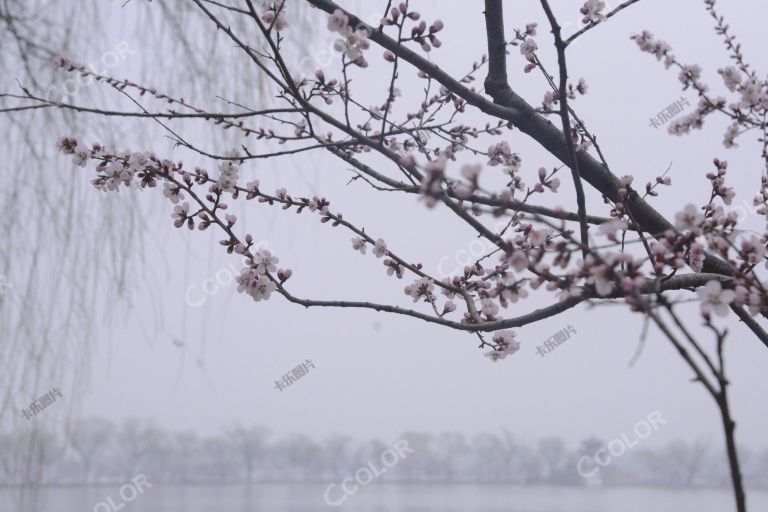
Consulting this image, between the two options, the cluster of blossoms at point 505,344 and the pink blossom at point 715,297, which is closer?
the pink blossom at point 715,297

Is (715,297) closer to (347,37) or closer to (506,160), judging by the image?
(347,37)

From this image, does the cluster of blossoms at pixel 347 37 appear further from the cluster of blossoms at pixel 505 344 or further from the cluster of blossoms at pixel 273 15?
the cluster of blossoms at pixel 505 344

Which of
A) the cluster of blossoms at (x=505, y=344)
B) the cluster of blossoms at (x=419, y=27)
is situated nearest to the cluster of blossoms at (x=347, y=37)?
the cluster of blossoms at (x=419, y=27)

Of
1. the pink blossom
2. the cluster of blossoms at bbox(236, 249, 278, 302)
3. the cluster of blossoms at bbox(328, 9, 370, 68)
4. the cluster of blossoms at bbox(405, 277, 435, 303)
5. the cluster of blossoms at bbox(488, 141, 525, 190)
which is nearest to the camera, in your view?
the pink blossom

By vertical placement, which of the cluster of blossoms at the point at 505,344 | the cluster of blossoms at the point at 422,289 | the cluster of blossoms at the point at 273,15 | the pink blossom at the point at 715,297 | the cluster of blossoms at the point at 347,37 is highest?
the cluster of blossoms at the point at 273,15

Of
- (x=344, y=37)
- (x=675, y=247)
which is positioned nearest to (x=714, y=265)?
(x=675, y=247)

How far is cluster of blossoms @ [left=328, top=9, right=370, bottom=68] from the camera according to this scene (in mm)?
741

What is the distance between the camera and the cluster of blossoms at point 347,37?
0.74m

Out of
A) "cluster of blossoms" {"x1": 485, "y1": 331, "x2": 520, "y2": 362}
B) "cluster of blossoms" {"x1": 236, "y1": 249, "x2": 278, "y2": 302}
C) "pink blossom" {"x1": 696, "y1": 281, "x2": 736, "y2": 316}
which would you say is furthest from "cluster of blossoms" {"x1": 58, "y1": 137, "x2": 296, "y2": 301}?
"pink blossom" {"x1": 696, "y1": 281, "x2": 736, "y2": 316}

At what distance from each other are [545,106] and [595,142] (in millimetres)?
379

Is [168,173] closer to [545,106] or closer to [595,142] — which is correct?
[595,142]

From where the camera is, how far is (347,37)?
753 millimetres

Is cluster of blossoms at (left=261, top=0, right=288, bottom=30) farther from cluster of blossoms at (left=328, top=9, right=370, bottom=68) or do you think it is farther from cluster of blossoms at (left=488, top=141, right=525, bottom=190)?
cluster of blossoms at (left=488, top=141, right=525, bottom=190)

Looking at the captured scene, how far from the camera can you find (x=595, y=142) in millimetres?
925
